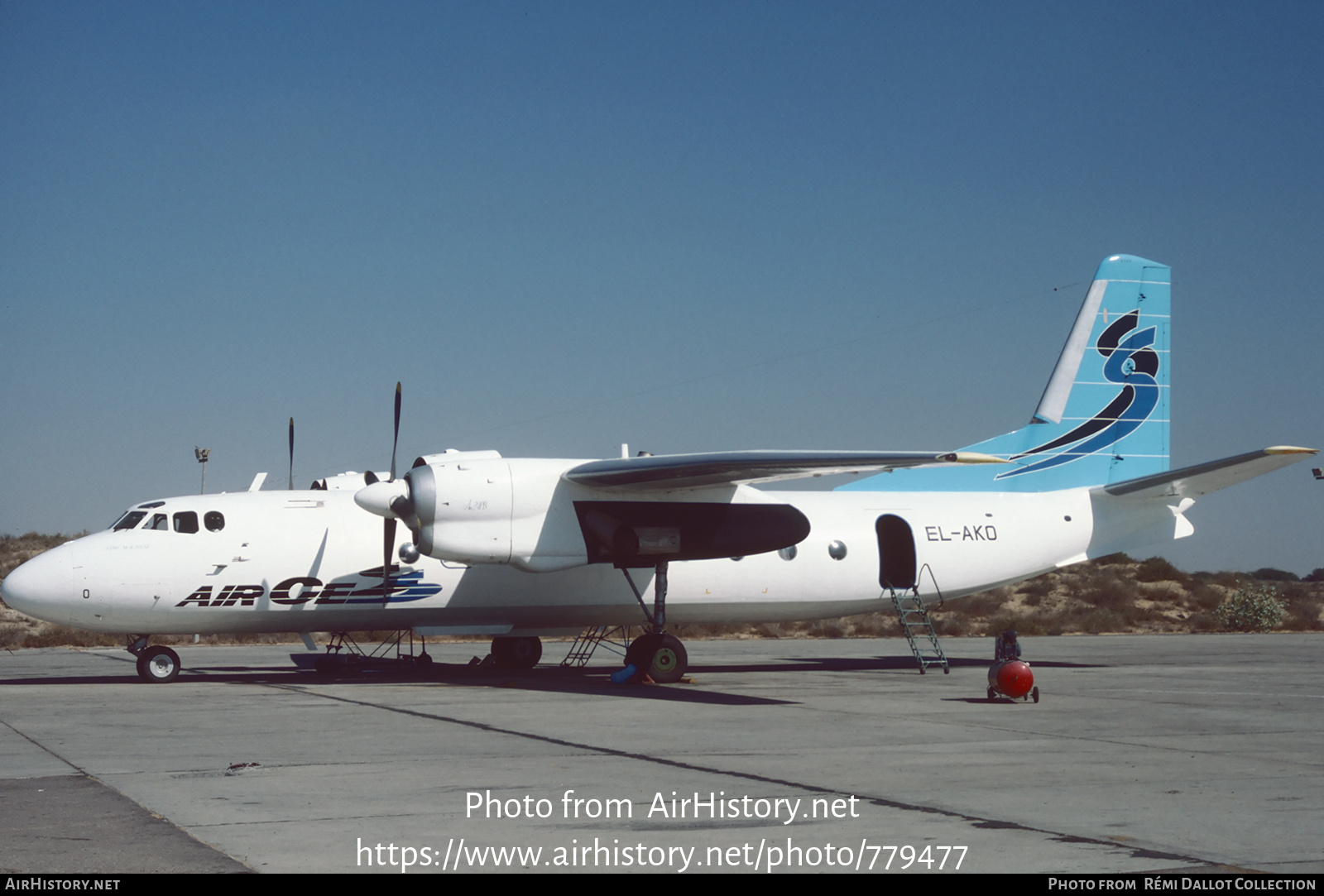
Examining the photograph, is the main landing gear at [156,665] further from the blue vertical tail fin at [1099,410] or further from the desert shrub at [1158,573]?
the desert shrub at [1158,573]

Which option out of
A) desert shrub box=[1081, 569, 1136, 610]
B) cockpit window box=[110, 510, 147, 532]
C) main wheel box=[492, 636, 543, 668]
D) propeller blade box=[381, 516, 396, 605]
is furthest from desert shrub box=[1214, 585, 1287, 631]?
cockpit window box=[110, 510, 147, 532]

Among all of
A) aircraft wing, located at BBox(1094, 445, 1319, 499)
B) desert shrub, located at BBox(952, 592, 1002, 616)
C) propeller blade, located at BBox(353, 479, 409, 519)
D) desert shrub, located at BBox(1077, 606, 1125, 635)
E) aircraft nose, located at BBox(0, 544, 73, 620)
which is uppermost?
aircraft wing, located at BBox(1094, 445, 1319, 499)

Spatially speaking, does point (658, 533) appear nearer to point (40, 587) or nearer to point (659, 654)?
point (659, 654)

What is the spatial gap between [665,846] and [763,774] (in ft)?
9.40

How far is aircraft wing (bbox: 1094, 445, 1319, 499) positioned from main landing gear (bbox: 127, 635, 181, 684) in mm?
16926

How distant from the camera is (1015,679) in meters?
16.5

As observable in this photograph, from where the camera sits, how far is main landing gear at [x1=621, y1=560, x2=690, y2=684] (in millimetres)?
19734

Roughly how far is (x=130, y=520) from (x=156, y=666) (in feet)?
7.77

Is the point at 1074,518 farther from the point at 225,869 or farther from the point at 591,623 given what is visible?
the point at 225,869

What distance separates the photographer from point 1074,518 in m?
23.5

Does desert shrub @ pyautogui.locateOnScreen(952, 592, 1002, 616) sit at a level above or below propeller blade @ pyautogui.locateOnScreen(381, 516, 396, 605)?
below

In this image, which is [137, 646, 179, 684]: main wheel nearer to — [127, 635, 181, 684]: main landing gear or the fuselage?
[127, 635, 181, 684]: main landing gear

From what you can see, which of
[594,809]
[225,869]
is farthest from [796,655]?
[225,869]

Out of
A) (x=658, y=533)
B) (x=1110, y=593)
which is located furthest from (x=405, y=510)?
(x=1110, y=593)
